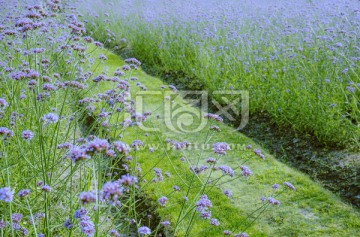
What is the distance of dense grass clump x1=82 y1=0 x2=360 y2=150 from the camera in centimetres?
469

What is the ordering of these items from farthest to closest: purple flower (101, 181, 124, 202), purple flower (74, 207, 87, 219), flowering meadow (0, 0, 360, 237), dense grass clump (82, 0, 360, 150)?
dense grass clump (82, 0, 360, 150) → flowering meadow (0, 0, 360, 237) → purple flower (74, 207, 87, 219) → purple flower (101, 181, 124, 202)

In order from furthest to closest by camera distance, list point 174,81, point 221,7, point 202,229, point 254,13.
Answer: point 221,7 < point 254,13 < point 174,81 < point 202,229

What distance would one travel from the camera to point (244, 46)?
6.85 metres

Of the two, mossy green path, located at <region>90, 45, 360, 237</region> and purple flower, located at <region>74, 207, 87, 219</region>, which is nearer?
purple flower, located at <region>74, 207, 87, 219</region>

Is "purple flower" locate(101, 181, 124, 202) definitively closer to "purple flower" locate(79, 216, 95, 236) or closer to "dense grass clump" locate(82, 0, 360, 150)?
"purple flower" locate(79, 216, 95, 236)

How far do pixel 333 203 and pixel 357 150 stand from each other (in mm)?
903

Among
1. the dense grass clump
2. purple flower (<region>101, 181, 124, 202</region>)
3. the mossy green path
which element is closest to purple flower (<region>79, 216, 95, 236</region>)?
purple flower (<region>101, 181, 124, 202</region>)

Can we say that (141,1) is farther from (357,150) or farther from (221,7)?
(357,150)

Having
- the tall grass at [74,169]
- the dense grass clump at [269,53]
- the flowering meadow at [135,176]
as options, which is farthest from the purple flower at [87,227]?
the dense grass clump at [269,53]

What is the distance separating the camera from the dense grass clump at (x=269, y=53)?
4688 millimetres

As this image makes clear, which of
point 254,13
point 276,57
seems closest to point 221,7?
point 254,13

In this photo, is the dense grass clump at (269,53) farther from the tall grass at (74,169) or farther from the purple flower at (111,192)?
the purple flower at (111,192)

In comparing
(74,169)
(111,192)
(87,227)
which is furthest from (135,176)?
(111,192)

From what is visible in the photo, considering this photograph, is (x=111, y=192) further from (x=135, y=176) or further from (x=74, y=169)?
(x=135, y=176)
